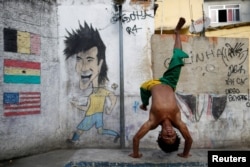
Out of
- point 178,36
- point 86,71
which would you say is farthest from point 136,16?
point 178,36

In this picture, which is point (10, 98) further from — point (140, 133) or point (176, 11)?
point (176, 11)

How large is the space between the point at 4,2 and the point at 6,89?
1.69m

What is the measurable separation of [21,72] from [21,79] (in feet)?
0.47

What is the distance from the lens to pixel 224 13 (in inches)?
622

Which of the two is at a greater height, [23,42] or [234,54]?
[23,42]

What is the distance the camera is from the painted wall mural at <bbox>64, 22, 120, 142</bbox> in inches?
300

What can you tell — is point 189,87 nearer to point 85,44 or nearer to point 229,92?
point 229,92

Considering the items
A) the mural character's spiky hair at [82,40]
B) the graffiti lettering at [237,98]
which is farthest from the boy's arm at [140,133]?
the graffiti lettering at [237,98]

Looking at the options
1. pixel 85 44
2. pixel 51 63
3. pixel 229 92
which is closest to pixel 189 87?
pixel 229 92

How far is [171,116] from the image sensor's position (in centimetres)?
474

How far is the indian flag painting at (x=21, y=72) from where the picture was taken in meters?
6.64

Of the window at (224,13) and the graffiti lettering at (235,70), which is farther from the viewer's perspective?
the window at (224,13)

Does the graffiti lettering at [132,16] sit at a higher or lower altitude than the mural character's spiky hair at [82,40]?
higher

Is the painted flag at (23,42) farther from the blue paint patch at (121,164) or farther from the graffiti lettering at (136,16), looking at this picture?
the blue paint patch at (121,164)
